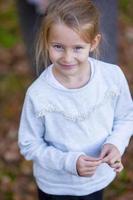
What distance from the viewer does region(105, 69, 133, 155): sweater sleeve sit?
237cm

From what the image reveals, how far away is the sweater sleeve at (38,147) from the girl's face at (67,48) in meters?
0.20

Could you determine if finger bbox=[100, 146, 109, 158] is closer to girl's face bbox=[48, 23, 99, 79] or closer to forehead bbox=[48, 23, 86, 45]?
girl's face bbox=[48, 23, 99, 79]

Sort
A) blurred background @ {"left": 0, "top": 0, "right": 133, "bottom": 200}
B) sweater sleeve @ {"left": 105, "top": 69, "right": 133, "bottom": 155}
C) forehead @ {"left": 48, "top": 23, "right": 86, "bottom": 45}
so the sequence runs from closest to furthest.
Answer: forehead @ {"left": 48, "top": 23, "right": 86, "bottom": 45}, sweater sleeve @ {"left": 105, "top": 69, "right": 133, "bottom": 155}, blurred background @ {"left": 0, "top": 0, "right": 133, "bottom": 200}

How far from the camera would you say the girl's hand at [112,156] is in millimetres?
2254

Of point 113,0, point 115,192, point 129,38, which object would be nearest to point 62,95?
point 113,0

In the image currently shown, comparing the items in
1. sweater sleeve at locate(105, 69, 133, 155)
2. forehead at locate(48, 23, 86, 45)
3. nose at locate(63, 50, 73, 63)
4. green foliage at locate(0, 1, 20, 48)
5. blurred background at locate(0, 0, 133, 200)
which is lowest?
blurred background at locate(0, 0, 133, 200)

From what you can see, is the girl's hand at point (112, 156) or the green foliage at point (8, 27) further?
the green foliage at point (8, 27)

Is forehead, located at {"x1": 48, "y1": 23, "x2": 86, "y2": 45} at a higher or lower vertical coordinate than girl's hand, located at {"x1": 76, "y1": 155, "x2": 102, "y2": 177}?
higher

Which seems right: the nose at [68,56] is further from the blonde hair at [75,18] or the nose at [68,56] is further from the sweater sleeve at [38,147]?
the sweater sleeve at [38,147]

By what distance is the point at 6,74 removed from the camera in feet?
16.7

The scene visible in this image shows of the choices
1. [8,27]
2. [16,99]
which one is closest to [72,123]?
[16,99]

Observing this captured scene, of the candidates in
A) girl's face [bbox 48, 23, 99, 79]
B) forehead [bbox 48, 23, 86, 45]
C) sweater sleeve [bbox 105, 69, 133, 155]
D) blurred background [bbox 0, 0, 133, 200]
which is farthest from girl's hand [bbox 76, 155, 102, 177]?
blurred background [bbox 0, 0, 133, 200]

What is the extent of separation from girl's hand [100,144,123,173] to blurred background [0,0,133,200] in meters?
1.40

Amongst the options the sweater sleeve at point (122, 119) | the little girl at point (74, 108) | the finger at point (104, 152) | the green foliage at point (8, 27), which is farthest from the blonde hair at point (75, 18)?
the green foliage at point (8, 27)
